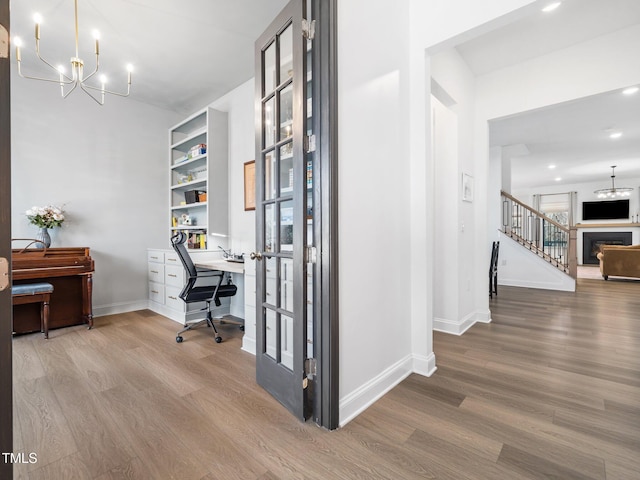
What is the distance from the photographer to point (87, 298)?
139 inches

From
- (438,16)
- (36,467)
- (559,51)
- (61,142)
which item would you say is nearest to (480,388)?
(36,467)

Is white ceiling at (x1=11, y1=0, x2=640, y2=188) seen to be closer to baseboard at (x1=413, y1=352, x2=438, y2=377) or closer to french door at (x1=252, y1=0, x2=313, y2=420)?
french door at (x1=252, y1=0, x2=313, y2=420)

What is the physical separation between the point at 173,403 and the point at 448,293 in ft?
8.93

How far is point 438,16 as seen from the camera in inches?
88.7

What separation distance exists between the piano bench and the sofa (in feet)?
33.0

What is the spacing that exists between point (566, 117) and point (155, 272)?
6858 mm

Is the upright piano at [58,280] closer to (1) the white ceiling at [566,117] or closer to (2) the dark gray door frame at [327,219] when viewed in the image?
(2) the dark gray door frame at [327,219]

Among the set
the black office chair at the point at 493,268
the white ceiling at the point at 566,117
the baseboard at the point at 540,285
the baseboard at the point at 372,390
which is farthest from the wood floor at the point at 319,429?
the baseboard at the point at 540,285

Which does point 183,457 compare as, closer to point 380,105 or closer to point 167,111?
point 380,105

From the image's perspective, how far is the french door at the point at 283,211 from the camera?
1.71 meters

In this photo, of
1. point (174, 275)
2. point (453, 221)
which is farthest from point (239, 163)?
point (453, 221)

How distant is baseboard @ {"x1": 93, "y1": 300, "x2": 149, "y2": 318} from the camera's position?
4.00m

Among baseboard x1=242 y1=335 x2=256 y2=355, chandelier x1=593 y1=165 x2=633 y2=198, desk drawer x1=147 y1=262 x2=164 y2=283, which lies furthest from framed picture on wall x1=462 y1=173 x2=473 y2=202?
chandelier x1=593 y1=165 x2=633 y2=198

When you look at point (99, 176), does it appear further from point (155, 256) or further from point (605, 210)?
point (605, 210)
